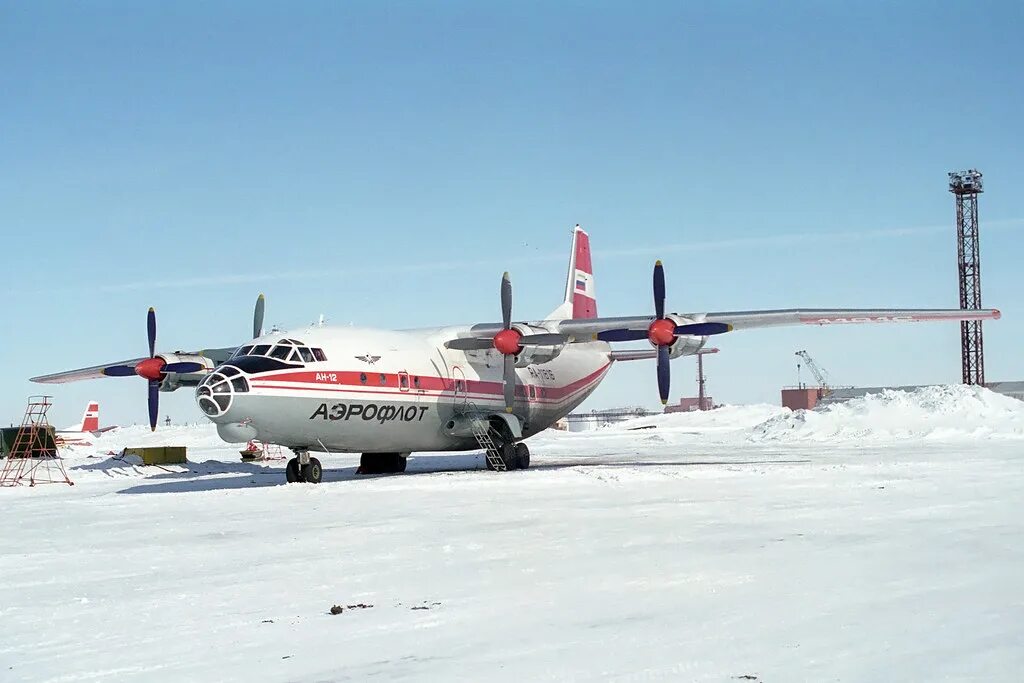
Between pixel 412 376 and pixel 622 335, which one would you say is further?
pixel 622 335

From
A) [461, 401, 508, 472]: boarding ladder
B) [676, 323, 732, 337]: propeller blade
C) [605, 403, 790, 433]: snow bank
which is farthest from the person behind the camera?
[605, 403, 790, 433]: snow bank

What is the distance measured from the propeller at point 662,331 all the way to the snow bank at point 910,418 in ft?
63.6

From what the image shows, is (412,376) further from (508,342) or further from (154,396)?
(154,396)

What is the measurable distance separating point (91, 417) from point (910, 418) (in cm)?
5988

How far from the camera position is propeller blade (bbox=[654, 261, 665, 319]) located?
27.4 meters

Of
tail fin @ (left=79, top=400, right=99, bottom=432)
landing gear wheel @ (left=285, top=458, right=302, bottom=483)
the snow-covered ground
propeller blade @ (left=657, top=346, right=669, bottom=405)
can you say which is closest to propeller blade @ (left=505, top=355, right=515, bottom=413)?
propeller blade @ (left=657, top=346, right=669, bottom=405)

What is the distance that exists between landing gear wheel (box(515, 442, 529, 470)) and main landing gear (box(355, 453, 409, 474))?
11.4 feet

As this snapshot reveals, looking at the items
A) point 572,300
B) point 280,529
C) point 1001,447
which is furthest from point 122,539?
point 1001,447

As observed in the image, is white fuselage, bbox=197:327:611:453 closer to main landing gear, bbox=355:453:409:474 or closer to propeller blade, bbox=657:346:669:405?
main landing gear, bbox=355:453:409:474

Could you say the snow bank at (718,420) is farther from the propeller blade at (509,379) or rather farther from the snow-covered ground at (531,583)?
the snow-covered ground at (531,583)

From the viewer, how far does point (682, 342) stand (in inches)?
1077

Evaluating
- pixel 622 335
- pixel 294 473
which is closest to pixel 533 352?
pixel 622 335

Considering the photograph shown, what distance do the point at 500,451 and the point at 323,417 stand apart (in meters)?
7.12

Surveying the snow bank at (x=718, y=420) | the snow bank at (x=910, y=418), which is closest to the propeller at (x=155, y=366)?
the snow bank at (x=910, y=418)
